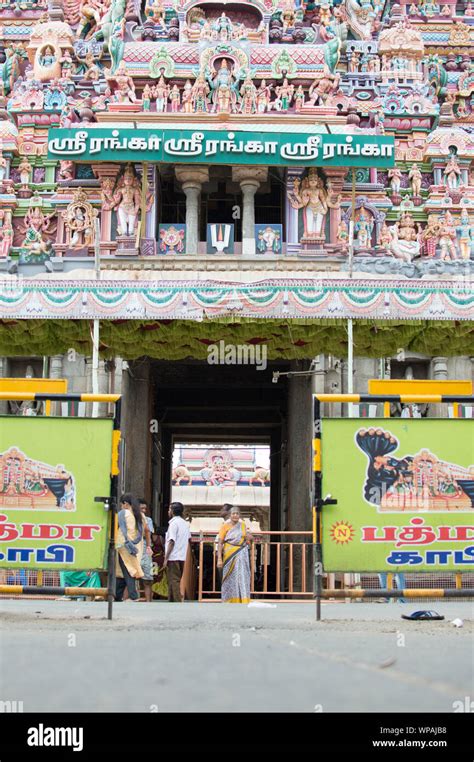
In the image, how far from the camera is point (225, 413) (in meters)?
28.9

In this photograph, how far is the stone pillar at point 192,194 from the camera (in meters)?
22.0

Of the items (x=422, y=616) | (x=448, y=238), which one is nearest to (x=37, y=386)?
(x=422, y=616)

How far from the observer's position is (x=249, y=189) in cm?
2262

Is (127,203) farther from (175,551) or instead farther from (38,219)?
(175,551)

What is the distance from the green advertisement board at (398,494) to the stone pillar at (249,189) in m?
13.9

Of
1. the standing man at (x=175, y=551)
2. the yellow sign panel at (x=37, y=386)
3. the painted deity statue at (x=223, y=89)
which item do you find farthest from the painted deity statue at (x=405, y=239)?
the yellow sign panel at (x=37, y=386)

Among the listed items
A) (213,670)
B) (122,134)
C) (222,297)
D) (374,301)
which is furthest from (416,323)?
(213,670)

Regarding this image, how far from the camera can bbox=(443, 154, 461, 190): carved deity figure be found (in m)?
24.1

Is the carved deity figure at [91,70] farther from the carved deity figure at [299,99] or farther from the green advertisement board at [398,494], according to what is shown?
the green advertisement board at [398,494]

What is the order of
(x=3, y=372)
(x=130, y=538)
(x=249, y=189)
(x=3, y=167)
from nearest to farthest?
(x=130, y=538)
(x=3, y=372)
(x=249, y=189)
(x=3, y=167)

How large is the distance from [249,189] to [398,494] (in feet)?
48.9

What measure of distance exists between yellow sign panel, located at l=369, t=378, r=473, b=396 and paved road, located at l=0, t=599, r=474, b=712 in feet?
6.41

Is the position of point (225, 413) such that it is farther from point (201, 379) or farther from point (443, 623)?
point (443, 623)
